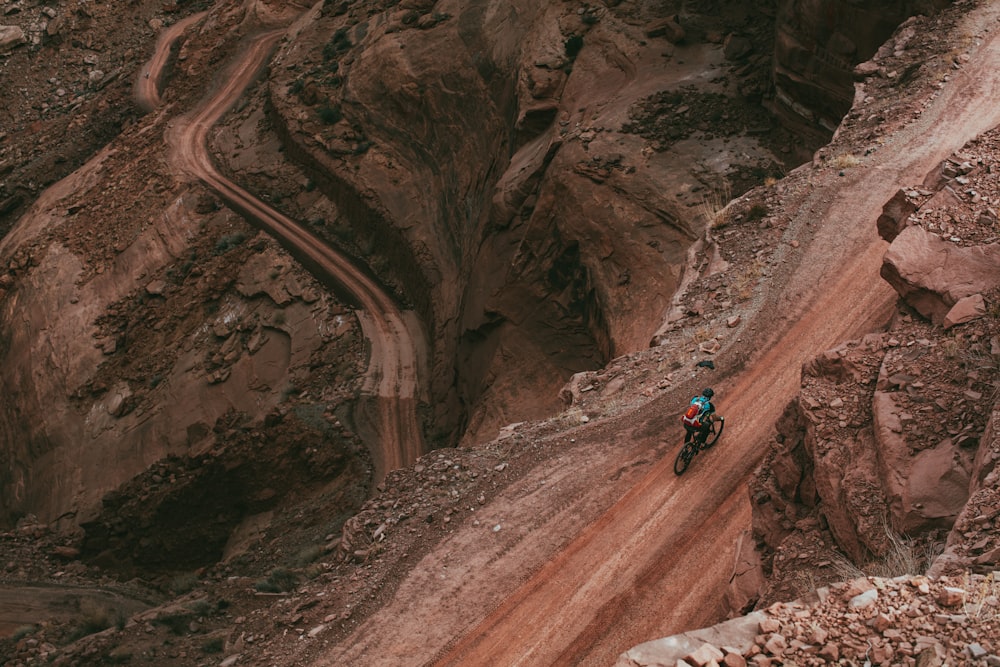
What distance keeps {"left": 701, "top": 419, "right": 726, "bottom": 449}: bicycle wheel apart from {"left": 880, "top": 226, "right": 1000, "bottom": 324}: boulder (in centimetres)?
417

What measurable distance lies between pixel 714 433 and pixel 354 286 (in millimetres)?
22925

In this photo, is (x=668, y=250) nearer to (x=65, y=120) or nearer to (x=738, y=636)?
(x=738, y=636)

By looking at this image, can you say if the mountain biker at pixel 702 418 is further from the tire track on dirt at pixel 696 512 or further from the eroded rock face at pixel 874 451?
the eroded rock face at pixel 874 451

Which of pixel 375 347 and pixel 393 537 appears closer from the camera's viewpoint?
pixel 393 537

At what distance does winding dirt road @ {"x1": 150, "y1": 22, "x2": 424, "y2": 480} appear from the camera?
31359mm

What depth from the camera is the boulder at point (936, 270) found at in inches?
465

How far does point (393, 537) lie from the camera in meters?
15.8

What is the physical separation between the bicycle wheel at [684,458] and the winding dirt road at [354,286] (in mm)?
15800

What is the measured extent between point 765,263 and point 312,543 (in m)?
15.6

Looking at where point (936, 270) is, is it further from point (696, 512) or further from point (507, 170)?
point (507, 170)

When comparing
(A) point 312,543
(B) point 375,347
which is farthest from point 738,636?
(B) point 375,347

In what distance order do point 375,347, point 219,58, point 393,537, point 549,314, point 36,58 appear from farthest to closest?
point 36,58 → point 219,58 → point 375,347 → point 549,314 → point 393,537

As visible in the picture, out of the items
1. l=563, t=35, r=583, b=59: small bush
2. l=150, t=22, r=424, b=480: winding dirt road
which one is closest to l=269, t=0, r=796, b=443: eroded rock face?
l=563, t=35, r=583, b=59: small bush

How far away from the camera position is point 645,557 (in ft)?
46.7
